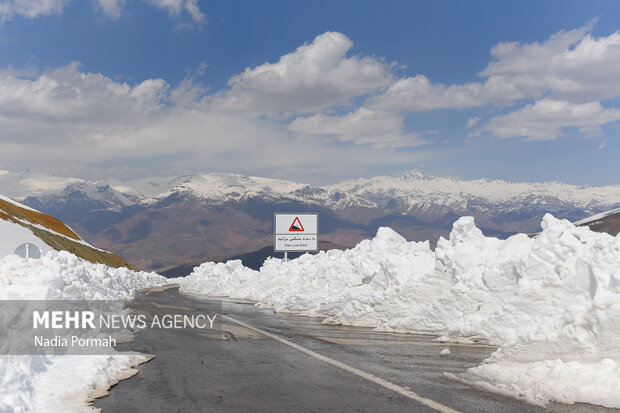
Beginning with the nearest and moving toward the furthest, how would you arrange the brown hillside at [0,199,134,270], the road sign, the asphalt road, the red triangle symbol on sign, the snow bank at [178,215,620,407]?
the asphalt road
the snow bank at [178,215,620,407]
the road sign
the red triangle symbol on sign
the brown hillside at [0,199,134,270]

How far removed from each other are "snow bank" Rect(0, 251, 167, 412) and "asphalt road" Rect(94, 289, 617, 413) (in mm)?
417

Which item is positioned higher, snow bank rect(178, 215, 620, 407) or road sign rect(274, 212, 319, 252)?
road sign rect(274, 212, 319, 252)

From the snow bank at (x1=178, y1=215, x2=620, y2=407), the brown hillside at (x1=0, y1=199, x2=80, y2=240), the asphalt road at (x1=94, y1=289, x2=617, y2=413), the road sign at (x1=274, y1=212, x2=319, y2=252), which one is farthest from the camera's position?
the brown hillside at (x1=0, y1=199, x2=80, y2=240)

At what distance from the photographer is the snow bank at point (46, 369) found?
710 centimetres

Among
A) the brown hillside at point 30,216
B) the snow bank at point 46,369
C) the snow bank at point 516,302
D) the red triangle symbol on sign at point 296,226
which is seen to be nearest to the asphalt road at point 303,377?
the snow bank at point 46,369

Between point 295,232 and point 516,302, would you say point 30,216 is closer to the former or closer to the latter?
point 295,232

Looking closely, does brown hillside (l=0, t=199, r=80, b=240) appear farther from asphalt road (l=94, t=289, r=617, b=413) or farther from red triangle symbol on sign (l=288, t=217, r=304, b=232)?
asphalt road (l=94, t=289, r=617, b=413)

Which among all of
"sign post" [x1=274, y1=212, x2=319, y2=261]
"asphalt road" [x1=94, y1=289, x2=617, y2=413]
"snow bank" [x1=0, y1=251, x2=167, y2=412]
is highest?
"sign post" [x1=274, y1=212, x2=319, y2=261]

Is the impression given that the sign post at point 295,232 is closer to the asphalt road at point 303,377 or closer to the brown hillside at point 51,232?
the brown hillside at point 51,232

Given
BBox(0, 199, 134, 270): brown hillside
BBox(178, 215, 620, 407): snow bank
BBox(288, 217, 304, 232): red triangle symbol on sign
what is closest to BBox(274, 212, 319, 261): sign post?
BBox(288, 217, 304, 232): red triangle symbol on sign

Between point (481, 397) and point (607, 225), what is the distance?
17749 centimetres

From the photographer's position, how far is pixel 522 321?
12844 millimetres

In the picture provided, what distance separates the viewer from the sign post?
56.1 m

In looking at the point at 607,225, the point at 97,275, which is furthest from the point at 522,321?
the point at 607,225
